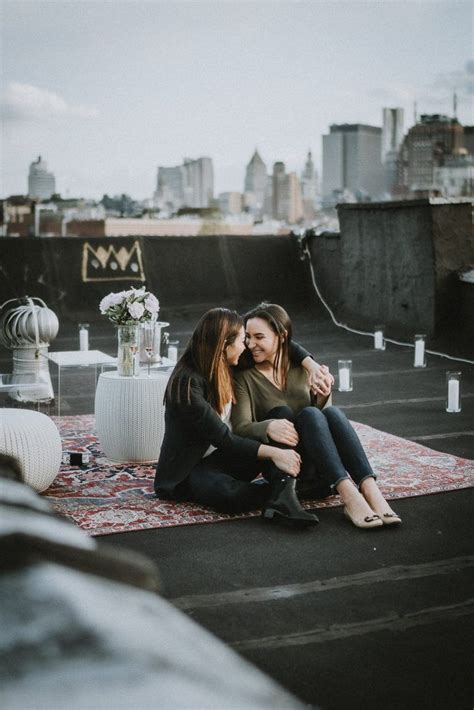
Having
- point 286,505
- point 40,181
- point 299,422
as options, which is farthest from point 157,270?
point 40,181

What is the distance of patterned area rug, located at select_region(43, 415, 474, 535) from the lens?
3.55 m

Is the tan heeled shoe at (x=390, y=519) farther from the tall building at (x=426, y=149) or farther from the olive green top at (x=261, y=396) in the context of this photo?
the tall building at (x=426, y=149)

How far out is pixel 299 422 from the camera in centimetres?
352

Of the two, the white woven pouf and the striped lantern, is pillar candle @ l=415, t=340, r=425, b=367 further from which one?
the white woven pouf

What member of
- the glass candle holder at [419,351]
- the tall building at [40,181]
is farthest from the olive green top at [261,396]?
the tall building at [40,181]

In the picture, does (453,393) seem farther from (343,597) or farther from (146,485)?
(343,597)

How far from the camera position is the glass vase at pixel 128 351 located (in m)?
4.48

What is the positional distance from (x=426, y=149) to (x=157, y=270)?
419 ft

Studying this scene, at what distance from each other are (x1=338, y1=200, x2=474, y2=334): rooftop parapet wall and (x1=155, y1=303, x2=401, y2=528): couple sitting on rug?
5647mm

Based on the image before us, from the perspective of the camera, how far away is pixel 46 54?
1508 inches

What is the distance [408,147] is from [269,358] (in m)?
137

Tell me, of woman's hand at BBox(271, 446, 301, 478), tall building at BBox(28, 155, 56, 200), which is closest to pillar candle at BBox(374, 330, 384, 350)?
woman's hand at BBox(271, 446, 301, 478)

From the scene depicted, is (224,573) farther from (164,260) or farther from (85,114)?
(85,114)

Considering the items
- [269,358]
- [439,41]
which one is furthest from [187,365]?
[439,41]
